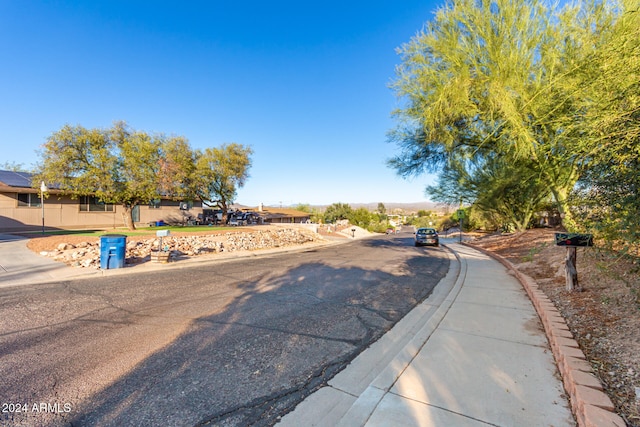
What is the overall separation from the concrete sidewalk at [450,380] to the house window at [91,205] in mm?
29692

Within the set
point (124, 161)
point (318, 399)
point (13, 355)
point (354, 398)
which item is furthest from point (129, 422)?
point (124, 161)

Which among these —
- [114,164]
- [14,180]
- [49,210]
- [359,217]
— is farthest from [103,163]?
[359,217]

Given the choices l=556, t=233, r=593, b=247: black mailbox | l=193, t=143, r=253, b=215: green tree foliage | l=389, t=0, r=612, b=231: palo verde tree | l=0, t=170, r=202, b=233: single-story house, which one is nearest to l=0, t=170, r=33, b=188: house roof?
l=0, t=170, r=202, b=233: single-story house

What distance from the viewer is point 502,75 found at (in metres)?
8.87

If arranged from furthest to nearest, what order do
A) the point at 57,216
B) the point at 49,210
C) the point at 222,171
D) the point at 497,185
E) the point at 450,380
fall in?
the point at 222,171 → the point at 57,216 → the point at 49,210 → the point at 497,185 → the point at 450,380

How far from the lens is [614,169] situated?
3.75 metres

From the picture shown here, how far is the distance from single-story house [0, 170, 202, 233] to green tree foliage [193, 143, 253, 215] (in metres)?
6.30

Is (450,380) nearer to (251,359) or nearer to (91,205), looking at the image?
(251,359)

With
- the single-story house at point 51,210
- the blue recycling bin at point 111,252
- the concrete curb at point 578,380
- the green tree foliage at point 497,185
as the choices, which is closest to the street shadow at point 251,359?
the concrete curb at point 578,380

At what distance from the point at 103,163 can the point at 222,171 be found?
11878 millimetres

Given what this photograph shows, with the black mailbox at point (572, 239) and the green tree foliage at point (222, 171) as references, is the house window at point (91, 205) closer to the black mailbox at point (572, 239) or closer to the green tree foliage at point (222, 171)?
the green tree foliage at point (222, 171)

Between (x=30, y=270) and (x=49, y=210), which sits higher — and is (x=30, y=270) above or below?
below

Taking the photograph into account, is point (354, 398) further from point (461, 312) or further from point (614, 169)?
point (614, 169)

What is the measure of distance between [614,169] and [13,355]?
8.29 meters
